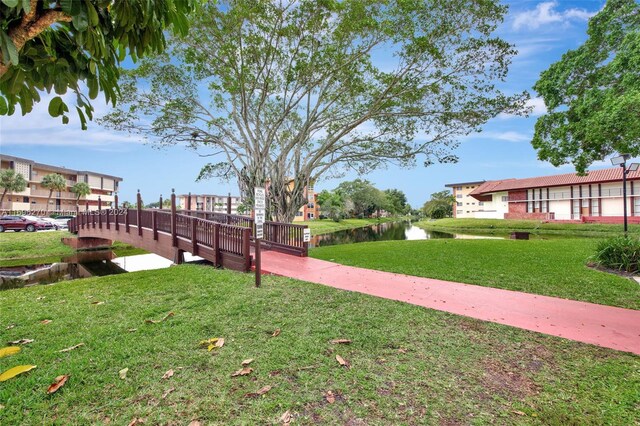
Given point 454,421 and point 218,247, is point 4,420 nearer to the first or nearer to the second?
point 454,421

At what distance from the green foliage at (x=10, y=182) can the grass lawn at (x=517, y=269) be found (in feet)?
122

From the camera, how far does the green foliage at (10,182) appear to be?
30.2 meters

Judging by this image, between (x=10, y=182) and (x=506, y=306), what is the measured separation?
142ft

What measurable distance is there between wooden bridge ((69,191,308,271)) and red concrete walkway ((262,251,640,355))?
1.29 m

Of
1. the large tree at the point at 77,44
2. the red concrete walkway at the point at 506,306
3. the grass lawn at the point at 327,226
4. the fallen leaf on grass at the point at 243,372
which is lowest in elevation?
the grass lawn at the point at 327,226

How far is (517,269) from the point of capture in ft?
23.9

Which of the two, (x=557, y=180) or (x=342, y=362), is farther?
(x=557, y=180)

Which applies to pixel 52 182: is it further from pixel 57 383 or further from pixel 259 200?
pixel 57 383

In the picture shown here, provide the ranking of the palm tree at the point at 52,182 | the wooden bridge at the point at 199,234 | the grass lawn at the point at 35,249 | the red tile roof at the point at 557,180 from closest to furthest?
the wooden bridge at the point at 199,234, the grass lawn at the point at 35,249, the red tile roof at the point at 557,180, the palm tree at the point at 52,182

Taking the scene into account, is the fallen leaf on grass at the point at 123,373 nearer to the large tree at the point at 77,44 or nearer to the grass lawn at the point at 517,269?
the large tree at the point at 77,44

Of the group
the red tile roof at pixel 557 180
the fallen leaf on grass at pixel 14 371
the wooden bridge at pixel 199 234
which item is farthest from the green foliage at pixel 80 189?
the red tile roof at pixel 557 180

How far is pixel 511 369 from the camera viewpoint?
9.11 feet

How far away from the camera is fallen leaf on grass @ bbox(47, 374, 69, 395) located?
94.4 inches

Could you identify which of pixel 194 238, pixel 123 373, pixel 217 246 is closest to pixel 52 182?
pixel 194 238
